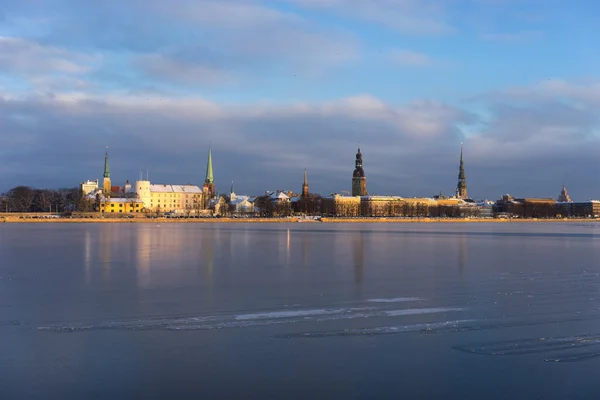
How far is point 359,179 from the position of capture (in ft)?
468

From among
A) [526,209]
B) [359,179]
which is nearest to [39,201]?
[359,179]

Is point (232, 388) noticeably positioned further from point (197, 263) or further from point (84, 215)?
point (84, 215)

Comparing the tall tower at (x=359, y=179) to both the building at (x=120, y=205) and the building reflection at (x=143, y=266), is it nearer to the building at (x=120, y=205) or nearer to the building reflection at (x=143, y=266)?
the building at (x=120, y=205)

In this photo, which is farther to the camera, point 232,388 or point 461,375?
A: point 461,375

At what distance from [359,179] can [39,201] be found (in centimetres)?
7044

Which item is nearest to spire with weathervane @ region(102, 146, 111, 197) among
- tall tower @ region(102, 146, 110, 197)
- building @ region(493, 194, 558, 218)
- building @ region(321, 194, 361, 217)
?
tall tower @ region(102, 146, 110, 197)

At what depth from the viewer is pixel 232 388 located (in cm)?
579

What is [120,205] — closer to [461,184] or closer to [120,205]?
[120,205]

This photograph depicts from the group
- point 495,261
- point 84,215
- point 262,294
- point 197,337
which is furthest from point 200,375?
point 84,215

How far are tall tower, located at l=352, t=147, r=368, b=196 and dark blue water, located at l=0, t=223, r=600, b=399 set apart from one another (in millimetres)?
127954

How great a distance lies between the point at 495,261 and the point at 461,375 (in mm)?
13318

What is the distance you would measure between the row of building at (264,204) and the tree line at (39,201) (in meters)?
2.65

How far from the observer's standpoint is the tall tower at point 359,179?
14238 cm

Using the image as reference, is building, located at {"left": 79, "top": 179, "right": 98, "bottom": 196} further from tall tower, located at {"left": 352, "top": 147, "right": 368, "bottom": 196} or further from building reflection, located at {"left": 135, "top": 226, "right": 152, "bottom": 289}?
building reflection, located at {"left": 135, "top": 226, "right": 152, "bottom": 289}
